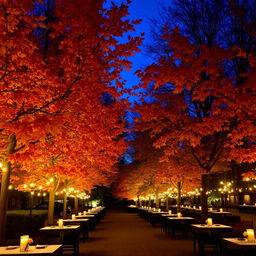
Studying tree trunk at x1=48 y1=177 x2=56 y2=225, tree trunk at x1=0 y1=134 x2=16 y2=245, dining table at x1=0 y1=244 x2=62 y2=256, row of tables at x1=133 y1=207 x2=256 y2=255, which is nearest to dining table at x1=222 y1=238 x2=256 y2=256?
row of tables at x1=133 y1=207 x2=256 y2=255

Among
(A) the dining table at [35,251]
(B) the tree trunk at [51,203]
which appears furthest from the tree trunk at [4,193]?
(B) the tree trunk at [51,203]

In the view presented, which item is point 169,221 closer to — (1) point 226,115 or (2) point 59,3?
(1) point 226,115

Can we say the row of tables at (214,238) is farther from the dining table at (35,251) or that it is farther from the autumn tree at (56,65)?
the autumn tree at (56,65)

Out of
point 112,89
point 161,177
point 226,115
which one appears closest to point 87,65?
Result: point 112,89

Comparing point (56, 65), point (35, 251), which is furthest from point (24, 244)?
point (56, 65)

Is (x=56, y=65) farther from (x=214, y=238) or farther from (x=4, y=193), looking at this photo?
(x=214, y=238)

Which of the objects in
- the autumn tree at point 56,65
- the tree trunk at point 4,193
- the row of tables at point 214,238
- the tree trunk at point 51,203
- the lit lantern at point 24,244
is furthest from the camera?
the tree trunk at point 51,203

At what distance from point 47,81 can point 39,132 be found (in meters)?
3.56

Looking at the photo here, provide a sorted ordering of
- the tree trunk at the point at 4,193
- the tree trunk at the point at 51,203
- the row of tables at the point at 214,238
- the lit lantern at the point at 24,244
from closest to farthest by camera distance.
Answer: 1. the lit lantern at the point at 24,244
2. the row of tables at the point at 214,238
3. the tree trunk at the point at 4,193
4. the tree trunk at the point at 51,203

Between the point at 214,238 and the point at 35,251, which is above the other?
the point at 35,251

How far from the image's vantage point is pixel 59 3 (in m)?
6.52

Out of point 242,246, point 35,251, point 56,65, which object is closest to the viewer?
point 35,251

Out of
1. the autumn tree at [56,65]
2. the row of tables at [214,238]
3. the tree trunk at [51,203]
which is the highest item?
the autumn tree at [56,65]

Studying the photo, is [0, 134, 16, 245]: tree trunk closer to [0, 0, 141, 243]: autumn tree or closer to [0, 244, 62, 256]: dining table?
[0, 0, 141, 243]: autumn tree
